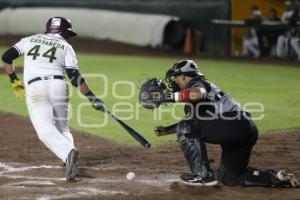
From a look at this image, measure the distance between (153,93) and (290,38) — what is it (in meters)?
17.1

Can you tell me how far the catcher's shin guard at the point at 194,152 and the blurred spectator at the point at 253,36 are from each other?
17927 millimetres

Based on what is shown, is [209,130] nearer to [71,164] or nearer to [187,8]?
[71,164]

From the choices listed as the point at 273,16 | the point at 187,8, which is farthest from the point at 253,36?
the point at 187,8

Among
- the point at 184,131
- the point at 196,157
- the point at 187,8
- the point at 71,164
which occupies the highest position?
the point at 187,8

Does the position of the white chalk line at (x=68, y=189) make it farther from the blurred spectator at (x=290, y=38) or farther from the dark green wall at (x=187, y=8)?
the dark green wall at (x=187, y=8)

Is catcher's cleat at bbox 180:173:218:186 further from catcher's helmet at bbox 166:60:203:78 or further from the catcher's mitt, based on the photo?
catcher's helmet at bbox 166:60:203:78

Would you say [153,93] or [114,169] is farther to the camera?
[114,169]

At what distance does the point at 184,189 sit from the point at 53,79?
195 cm

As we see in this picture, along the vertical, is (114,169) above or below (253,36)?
below

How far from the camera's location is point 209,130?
24.4 ft

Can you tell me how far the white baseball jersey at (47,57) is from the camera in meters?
8.05

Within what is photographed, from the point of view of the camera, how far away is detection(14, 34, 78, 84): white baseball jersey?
26.4ft

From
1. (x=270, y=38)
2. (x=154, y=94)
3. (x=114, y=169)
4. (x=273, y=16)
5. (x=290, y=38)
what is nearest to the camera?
(x=154, y=94)

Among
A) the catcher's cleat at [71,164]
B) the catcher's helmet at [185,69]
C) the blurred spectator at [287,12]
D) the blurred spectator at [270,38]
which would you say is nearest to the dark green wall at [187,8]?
the blurred spectator at [270,38]
